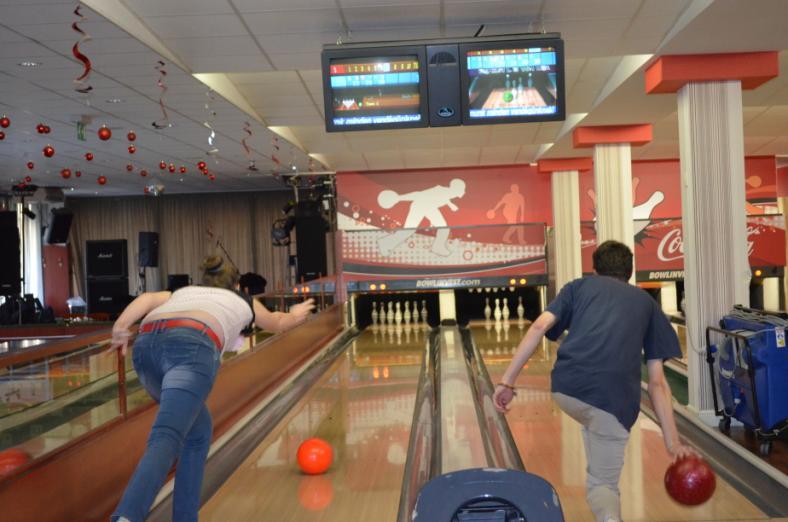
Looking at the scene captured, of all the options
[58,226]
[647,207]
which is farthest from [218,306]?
[58,226]

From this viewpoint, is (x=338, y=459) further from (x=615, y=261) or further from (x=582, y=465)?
(x=615, y=261)

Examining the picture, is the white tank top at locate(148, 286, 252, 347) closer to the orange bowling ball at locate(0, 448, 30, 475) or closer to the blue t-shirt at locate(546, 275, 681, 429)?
the orange bowling ball at locate(0, 448, 30, 475)

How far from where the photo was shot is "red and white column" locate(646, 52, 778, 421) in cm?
666

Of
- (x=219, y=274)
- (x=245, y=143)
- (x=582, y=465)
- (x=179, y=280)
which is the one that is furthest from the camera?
(x=179, y=280)

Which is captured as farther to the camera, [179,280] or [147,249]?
[179,280]

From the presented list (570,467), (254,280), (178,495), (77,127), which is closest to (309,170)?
(254,280)

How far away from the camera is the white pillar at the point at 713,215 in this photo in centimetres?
666

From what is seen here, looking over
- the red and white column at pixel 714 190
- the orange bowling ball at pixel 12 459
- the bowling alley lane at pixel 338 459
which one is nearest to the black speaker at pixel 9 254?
the bowling alley lane at pixel 338 459

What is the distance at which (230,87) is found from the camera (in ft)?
27.1

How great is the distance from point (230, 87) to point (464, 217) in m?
6.53

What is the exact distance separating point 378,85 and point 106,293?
12.8 m

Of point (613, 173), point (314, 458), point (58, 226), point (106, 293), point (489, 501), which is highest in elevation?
point (613, 173)

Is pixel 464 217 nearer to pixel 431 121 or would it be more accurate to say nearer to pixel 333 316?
pixel 333 316

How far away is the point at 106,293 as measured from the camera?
17156mm
